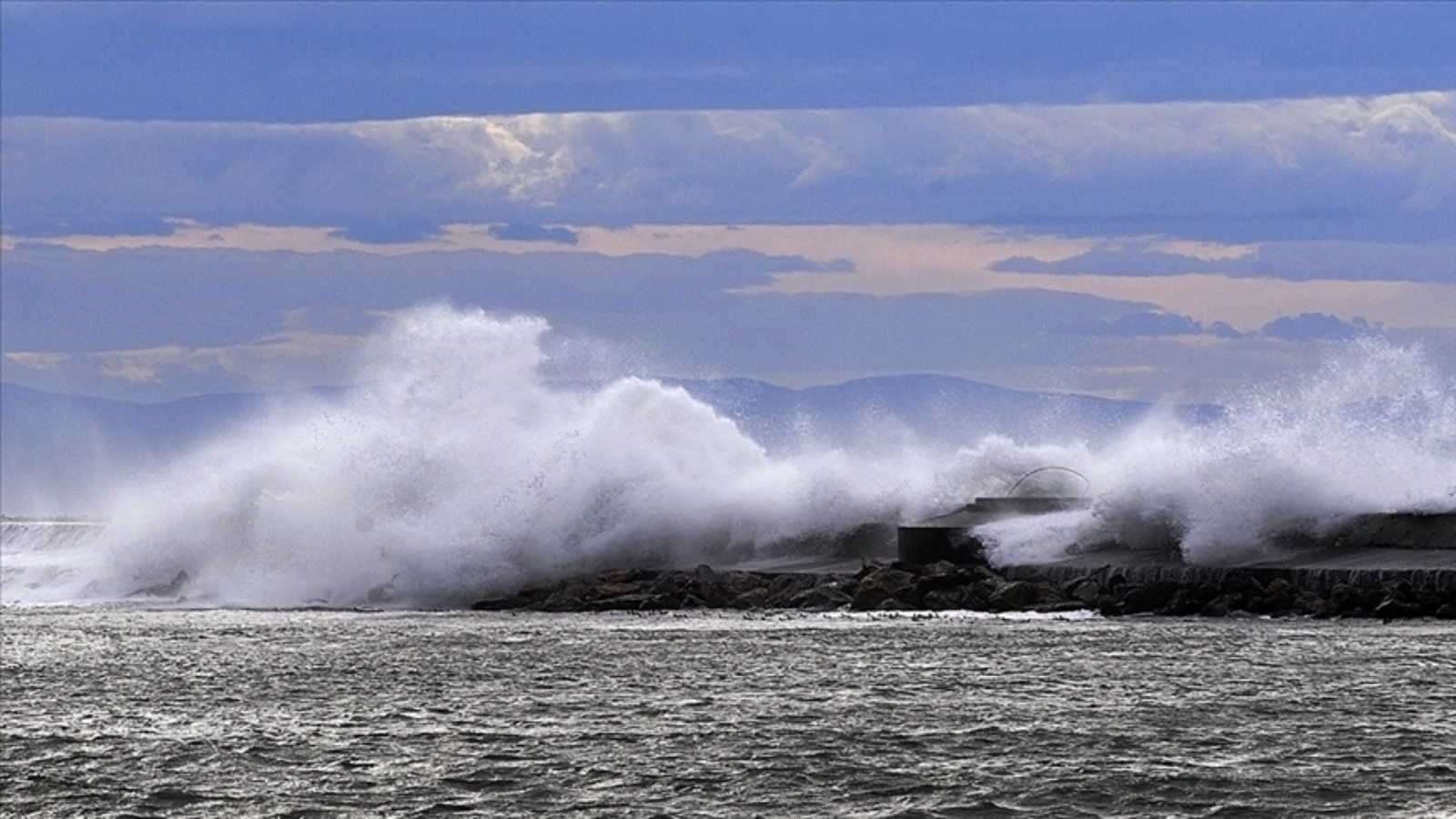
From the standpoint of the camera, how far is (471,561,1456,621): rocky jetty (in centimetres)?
2380

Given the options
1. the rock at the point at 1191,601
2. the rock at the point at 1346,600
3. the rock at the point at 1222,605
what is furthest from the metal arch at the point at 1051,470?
the rock at the point at 1346,600

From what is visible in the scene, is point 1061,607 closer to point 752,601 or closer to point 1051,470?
point 752,601

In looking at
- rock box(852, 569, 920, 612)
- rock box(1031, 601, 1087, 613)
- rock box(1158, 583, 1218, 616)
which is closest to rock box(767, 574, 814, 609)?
rock box(852, 569, 920, 612)

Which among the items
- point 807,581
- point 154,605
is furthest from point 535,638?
point 154,605

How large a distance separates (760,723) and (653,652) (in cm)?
606

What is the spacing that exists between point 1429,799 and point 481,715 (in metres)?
7.25

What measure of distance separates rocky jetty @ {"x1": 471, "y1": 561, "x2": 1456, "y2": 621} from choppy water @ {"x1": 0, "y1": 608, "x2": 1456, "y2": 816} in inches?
43.9

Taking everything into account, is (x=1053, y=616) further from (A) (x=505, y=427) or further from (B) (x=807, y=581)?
(A) (x=505, y=427)

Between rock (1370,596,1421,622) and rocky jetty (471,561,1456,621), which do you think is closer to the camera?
rock (1370,596,1421,622)

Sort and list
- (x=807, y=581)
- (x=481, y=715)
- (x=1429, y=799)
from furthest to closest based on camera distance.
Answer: (x=807, y=581)
(x=481, y=715)
(x=1429, y=799)

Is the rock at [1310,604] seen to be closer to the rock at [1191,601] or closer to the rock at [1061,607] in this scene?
the rock at [1191,601]

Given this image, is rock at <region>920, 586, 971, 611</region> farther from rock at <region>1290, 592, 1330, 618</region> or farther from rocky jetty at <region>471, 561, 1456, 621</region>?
rock at <region>1290, 592, 1330, 618</region>

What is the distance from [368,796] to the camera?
41.4 feet

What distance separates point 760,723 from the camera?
15.7 m
